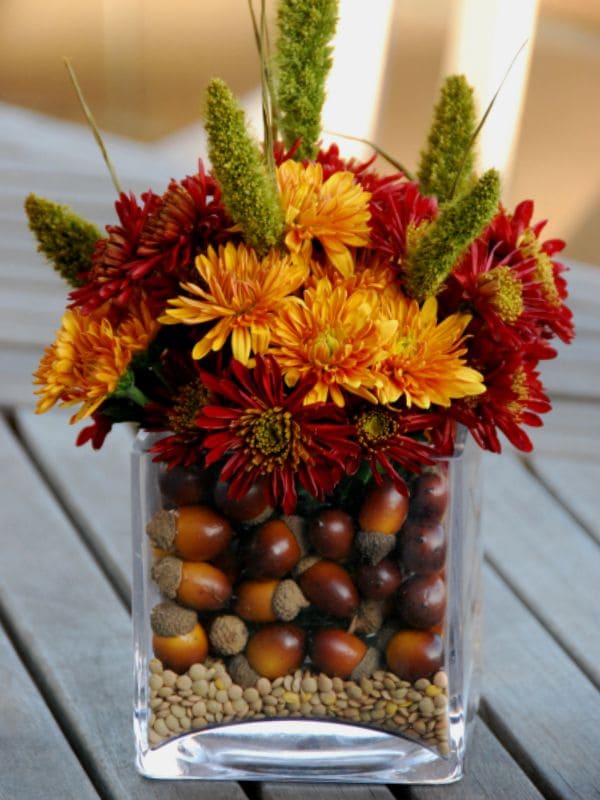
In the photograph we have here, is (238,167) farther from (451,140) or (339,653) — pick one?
(339,653)

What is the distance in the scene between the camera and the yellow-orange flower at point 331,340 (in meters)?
0.67

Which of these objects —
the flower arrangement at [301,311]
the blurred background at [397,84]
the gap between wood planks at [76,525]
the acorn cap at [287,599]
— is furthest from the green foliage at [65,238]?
the blurred background at [397,84]

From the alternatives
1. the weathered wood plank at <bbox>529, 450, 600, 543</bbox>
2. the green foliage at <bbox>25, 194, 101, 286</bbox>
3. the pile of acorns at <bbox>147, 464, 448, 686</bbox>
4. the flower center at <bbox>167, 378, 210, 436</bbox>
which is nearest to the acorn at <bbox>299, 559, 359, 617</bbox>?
the pile of acorns at <bbox>147, 464, 448, 686</bbox>

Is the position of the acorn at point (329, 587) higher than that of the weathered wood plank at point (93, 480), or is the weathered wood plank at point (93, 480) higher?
the acorn at point (329, 587)

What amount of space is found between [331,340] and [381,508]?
0.11 m

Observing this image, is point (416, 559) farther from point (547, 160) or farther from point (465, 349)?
point (547, 160)

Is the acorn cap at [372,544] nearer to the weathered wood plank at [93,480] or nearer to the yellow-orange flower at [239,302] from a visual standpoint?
the yellow-orange flower at [239,302]

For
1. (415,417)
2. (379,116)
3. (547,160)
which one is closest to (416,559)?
(415,417)

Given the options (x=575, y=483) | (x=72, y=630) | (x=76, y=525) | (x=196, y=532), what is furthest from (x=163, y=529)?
(x=575, y=483)

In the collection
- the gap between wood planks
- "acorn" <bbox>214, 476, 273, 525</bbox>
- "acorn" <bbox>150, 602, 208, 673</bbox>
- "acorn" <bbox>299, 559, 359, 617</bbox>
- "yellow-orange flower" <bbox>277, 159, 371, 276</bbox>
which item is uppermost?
"yellow-orange flower" <bbox>277, 159, 371, 276</bbox>

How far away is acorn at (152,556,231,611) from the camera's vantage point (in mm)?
738

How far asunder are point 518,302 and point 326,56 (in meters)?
0.17

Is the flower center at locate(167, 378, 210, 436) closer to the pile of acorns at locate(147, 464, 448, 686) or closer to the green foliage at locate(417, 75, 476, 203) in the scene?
the pile of acorns at locate(147, 464, 448, 686)

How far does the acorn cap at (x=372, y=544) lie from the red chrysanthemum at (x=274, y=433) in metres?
0.06
